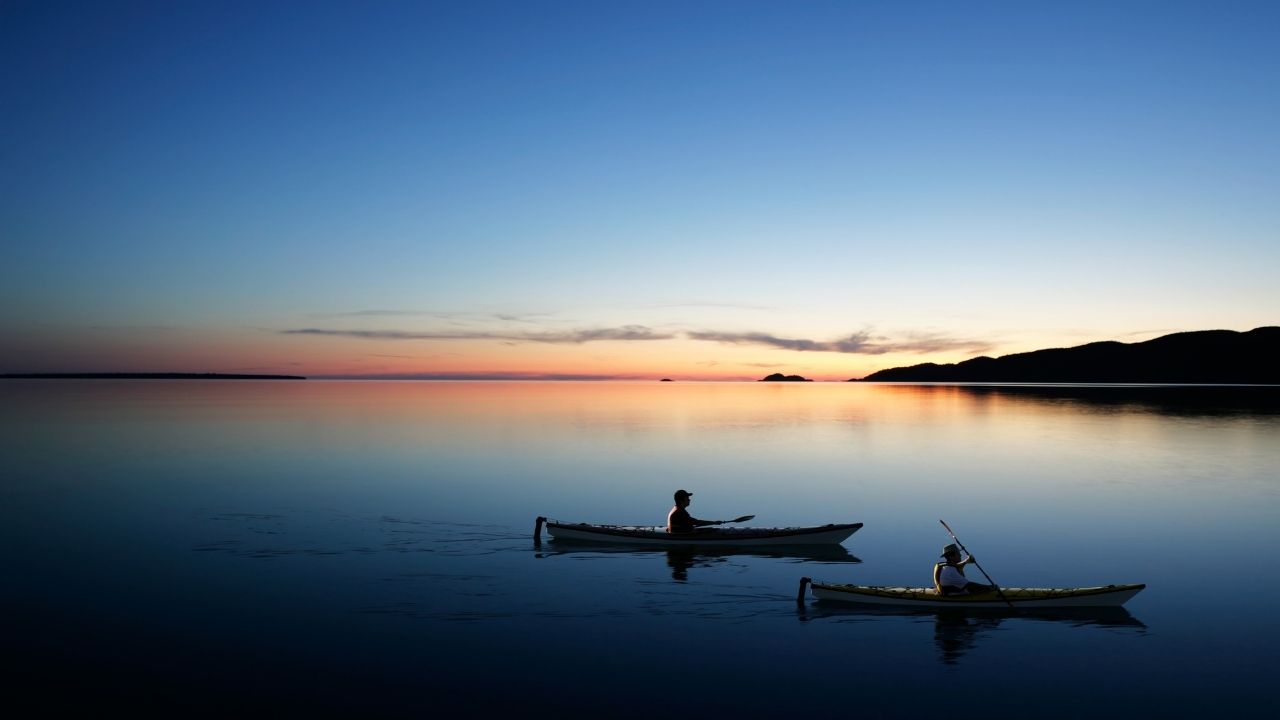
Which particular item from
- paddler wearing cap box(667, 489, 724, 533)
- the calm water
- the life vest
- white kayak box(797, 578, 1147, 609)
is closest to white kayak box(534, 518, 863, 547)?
paddler wearing cap box(667, 489, 724, 533)

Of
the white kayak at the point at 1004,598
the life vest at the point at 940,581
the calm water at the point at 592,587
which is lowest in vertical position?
the calm water at the point at 592,587

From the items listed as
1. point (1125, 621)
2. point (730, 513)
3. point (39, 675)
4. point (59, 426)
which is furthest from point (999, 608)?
point (59, 426)

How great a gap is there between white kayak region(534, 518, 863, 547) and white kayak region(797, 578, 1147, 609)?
6.38 meters

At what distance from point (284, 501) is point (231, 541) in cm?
841

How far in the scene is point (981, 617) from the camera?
58.9 ft

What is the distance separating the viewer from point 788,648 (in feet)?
53.3

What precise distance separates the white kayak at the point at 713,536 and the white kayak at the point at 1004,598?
6.38 m

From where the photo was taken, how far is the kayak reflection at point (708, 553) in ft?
79.9

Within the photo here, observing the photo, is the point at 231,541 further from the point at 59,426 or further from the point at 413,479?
the point at 59,426

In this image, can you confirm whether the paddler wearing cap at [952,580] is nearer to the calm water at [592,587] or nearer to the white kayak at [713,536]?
the calm water at [592,587]

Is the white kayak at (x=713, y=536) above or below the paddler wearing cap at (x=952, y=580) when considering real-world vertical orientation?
below

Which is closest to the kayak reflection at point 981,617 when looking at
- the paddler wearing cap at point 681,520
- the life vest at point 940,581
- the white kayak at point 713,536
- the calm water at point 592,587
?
the calm water at point 592,587

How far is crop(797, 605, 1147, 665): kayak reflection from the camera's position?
17.4 m

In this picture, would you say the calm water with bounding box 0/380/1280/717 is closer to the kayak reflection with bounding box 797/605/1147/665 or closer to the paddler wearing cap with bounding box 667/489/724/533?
the kayak reflection with bounding box 797/605/1147/665
